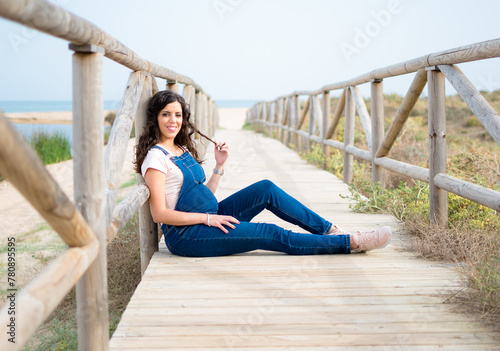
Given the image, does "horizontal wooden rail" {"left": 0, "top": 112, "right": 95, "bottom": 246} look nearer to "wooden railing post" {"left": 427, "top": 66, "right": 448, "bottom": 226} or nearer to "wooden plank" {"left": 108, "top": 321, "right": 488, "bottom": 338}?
"wooden plank" {"left": 108, "top": 321, "right": 488, "bottom": 338}

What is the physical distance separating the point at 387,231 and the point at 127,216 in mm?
1519

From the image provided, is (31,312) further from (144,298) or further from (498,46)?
(498,46)

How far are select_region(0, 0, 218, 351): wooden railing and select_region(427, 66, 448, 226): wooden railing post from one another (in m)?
1.97

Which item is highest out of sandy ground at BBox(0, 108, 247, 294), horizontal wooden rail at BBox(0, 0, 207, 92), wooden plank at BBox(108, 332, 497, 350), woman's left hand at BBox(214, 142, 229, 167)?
horizontal wooden rail at BBox(0, 0, 207, 92)

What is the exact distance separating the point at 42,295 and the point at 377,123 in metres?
4.09

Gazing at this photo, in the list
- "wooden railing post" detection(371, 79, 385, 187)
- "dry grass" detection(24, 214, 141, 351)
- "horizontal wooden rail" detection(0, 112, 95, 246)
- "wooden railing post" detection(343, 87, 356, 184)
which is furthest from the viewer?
"wooden railing post" detection(343, 87, 356, 184)

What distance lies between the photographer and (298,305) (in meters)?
2.24

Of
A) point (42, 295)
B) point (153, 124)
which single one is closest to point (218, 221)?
point (153, 124)

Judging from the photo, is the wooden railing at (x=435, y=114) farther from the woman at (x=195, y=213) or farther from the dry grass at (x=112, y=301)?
the dry grass at (x=112, y=301)

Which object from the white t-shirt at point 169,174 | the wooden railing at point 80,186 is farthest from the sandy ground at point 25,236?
the wooden railing at point 80,186

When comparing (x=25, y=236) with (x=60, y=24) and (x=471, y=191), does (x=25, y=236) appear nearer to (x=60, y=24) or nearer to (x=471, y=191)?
(x=471, y=191)

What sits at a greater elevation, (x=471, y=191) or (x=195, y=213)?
(x=471, y=191)

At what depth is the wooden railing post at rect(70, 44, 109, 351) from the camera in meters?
1.66

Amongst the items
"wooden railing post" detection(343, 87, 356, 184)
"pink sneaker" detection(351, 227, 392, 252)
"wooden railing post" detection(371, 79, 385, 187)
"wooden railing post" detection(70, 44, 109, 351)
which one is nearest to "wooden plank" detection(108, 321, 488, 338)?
"wooden railing post" detection(70, 44, 109, 351)
